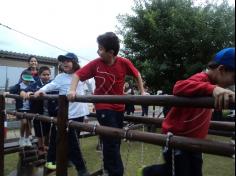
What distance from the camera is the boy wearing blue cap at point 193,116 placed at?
2051mm

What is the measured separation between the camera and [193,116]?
257 cm

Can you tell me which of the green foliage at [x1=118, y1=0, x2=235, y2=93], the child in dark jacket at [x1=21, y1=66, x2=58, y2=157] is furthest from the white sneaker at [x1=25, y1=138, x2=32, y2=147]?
the green foliage at [x1=118, y1=0, x2=235, y2=93]

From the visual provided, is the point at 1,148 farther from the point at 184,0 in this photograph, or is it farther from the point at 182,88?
the point at 184,0

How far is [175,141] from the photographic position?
7.24 feet

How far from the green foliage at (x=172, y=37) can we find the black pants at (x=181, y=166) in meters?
8.70

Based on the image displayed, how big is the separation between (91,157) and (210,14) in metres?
6.41

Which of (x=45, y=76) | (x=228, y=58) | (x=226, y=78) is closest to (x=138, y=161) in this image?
(x=45, y=76)

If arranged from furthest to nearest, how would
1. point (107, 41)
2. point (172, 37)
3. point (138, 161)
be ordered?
point (172, 37) < point (138, 161) < point (107, 41)

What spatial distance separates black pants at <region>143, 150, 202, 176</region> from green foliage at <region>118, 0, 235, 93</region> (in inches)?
342

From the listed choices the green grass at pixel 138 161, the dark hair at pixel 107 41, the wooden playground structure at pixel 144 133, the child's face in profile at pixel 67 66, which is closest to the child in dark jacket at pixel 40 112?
the green grass at pixel 138 161

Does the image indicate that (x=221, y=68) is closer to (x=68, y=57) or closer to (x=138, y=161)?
(x=68, y=57)

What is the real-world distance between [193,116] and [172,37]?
362 inches

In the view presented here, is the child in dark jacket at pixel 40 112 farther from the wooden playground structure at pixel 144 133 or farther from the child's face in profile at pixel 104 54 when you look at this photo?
the child's face in profile at pixel 104 54

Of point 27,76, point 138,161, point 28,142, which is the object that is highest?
point 27,76
